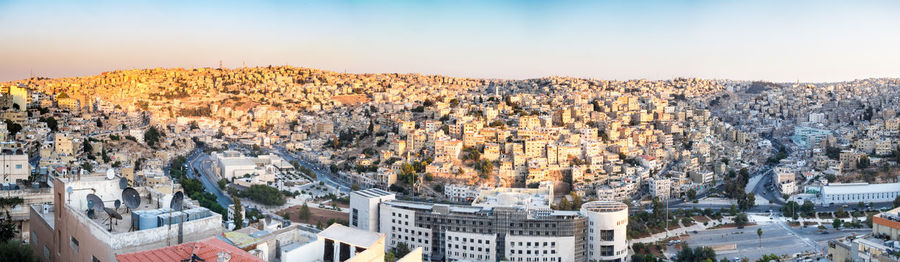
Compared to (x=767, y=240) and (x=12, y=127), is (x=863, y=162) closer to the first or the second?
(x=767, y=240)

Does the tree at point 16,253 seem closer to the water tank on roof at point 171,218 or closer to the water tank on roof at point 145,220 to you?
the water tank on roof at point 145,220

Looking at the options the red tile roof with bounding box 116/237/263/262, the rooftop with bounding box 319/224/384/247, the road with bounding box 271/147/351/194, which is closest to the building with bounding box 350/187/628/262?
the rooftop with bounding box 319/224/384/247

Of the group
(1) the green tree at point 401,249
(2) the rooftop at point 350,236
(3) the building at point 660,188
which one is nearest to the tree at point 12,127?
(1) the green tree at point 401,249

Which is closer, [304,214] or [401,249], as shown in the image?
[401,249]

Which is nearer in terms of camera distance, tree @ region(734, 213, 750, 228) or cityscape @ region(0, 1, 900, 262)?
cityscape @ region(0, 1, 900, 262)

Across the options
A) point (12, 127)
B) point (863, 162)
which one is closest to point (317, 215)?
point (12, 127)

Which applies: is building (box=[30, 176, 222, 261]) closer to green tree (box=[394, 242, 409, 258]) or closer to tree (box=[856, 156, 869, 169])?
green tree (box=[394, 242, 409, 258])
